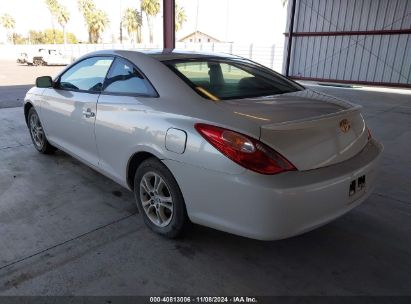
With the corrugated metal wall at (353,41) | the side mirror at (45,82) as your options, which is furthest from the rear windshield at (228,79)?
the corrugated metal wall at (353,41)

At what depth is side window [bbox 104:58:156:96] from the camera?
109 inches

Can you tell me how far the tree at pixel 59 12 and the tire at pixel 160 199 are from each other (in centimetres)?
6284

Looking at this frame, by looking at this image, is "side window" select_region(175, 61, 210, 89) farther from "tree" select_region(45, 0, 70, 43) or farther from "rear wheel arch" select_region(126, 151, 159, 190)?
"tree" select_region(45, 0, 70, 43)

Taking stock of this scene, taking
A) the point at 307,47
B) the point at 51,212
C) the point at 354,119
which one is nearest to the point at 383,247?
the point at 354,119

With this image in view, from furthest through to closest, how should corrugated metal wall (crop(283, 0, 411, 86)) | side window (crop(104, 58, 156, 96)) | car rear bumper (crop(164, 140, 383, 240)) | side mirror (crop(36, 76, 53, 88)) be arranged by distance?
corrugated metal wall (crop(283, 0, 411, 86)) < side mirror (crop(36, 76, 53, 88)) < side window (crop(104, 58, 156, 96)) < car rear bumper (crop(164, 140, 383, 240))

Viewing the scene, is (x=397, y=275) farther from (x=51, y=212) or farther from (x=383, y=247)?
(x=51, y=212)

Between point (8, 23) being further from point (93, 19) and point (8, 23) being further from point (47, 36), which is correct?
point (93, 19)

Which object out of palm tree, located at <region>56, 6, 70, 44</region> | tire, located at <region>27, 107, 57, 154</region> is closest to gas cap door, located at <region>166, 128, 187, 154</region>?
tire, located at <region>27, 107, 57, 154</region>

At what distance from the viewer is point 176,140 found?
234cm

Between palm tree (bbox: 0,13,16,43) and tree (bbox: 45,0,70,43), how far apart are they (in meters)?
18.1

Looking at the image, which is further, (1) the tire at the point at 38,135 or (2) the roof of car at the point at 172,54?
(1) the tire at the point at 38,135

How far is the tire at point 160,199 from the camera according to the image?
2504 millimetres

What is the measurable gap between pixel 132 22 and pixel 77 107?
56.8 meters

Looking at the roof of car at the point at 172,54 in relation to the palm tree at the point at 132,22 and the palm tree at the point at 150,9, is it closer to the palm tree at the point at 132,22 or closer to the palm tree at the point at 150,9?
the palm tree at the point at 150,9
